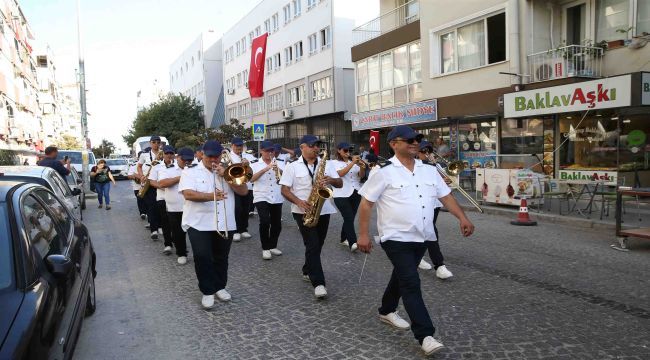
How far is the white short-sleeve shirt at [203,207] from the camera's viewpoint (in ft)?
Result: 16.8

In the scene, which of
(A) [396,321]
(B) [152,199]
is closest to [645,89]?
(A) [396,321]

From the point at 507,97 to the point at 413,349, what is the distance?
1189cm

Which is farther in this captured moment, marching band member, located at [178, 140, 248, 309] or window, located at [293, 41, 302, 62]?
window, located at [293, 41, 302, 62]

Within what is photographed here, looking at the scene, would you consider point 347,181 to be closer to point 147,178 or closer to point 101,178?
point 147,178

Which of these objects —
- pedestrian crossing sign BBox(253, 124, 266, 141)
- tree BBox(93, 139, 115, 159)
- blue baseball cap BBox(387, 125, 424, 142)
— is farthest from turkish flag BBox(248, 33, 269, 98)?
tree BBox(93, 139, 115, 159)

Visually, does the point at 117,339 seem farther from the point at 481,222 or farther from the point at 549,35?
the point at 549,35

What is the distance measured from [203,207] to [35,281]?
2349mm

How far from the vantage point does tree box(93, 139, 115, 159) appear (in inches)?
3718

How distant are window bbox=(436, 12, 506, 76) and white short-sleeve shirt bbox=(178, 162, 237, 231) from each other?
13.0 m

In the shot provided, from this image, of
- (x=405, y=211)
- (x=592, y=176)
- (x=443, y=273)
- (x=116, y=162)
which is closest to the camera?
(x=405, y=211)

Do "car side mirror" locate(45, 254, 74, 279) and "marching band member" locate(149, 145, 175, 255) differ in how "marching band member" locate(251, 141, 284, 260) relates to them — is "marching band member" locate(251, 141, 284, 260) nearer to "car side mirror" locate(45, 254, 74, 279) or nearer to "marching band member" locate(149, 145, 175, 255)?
"marching band member" locate(149, 145, 175, 255)

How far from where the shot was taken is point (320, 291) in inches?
209

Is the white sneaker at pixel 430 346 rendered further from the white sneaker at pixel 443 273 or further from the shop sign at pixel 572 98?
the shop sign at pixel 572 98

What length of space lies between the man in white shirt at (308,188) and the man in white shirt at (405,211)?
5.28 feet
